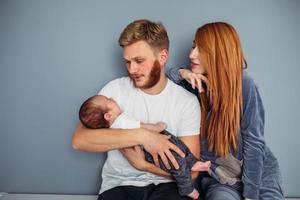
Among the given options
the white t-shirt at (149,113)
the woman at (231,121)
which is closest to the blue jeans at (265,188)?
the woman at (231,121)

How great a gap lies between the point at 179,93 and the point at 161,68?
0.17 m

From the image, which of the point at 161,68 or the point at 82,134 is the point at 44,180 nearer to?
the point at 82,134

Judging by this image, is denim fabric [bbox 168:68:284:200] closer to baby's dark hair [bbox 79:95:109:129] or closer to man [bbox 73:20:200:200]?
man [bbox 73:20:200:200]

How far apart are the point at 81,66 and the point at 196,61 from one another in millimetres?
734

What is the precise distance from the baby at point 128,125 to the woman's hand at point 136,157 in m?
0.03

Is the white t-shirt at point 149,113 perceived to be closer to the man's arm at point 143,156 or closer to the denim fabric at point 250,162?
the man's arm at point 143,156

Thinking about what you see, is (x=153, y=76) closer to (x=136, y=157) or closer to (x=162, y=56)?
(x=162, y=56)

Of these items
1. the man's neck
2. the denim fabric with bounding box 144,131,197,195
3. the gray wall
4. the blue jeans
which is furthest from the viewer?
the gray wall

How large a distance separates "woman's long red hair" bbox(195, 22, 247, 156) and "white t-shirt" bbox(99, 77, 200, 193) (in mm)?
127

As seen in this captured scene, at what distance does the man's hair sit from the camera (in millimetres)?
1832

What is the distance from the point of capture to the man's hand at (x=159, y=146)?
1.75 m

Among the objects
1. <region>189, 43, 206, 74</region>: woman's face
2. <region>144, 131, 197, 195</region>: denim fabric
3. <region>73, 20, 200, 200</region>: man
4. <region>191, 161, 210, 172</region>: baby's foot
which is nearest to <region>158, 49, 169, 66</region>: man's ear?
<region>73, 20, 200, 200</region>: man

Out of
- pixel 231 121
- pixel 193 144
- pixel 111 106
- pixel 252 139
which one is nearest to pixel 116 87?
pixel 111 106

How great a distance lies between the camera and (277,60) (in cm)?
222
